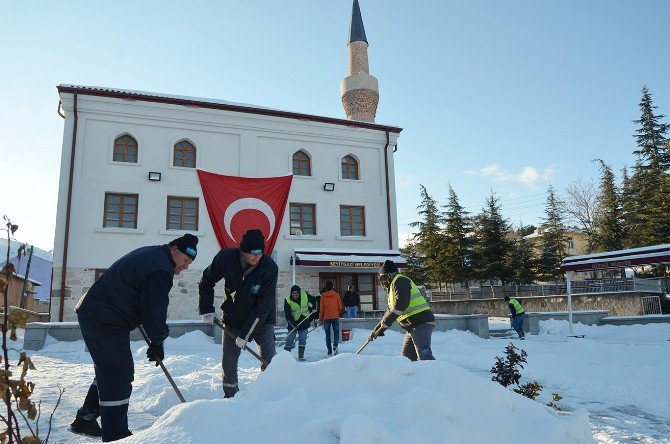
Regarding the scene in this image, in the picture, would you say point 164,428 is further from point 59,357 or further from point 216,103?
point 216,103

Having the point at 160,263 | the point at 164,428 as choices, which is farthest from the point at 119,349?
the point at 164,428

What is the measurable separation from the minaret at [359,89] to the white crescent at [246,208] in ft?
35.1

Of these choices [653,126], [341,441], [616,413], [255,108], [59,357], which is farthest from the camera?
[653,126]

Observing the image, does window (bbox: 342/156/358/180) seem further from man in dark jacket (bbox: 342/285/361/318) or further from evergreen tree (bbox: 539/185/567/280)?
evergreen tree (bbox: 539/185/567/280)

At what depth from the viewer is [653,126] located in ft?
105

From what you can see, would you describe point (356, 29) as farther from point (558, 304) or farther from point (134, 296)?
point (134, 296)

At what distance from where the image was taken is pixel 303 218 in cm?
1914

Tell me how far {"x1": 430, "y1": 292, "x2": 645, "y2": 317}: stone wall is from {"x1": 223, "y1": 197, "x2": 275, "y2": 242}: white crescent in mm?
10578

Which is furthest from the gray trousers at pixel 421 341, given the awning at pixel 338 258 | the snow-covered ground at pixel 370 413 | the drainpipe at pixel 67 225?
the drainpipe at pixel 67 225

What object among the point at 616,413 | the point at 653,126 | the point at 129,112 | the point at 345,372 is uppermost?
the point at 653,126

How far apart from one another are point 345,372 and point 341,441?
874 mm

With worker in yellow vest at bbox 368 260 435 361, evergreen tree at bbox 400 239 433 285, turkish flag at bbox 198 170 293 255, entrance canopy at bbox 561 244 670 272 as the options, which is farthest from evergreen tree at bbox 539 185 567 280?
worker in yellow vest at bbox 368 260 435 361

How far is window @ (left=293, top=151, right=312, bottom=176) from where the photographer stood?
64.1 ft

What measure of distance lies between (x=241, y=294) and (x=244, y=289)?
69 mm
